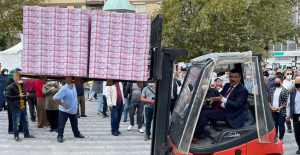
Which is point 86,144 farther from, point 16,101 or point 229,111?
point 229,111

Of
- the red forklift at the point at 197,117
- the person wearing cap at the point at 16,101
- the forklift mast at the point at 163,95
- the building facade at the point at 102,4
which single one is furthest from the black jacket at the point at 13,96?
the building facade at the point at 102,4

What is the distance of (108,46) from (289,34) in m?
31.6

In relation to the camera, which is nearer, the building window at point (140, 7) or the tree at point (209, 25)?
the tree at point (209, 25)

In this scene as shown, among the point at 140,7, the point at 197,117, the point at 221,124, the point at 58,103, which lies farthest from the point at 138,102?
the point at 140,7

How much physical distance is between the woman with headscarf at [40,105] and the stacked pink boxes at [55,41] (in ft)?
23.8

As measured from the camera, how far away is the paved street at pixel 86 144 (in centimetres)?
844

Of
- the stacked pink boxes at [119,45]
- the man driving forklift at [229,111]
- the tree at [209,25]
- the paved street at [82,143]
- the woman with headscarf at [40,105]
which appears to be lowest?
the paved street at [82,143]

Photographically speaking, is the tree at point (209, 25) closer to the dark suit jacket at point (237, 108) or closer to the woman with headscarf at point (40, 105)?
the woman with headscarf at point (40, 105)

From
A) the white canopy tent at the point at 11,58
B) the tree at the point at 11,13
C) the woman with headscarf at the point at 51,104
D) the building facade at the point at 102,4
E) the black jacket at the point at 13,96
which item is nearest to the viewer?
the black jacket at the point at 13,96

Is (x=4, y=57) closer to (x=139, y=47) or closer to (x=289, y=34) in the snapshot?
(x=139, y=47)

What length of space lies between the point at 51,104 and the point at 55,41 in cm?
696

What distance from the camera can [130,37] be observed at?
412 cm

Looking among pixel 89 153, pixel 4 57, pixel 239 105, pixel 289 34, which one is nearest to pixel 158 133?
pixel 239 105

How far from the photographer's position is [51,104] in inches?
418
